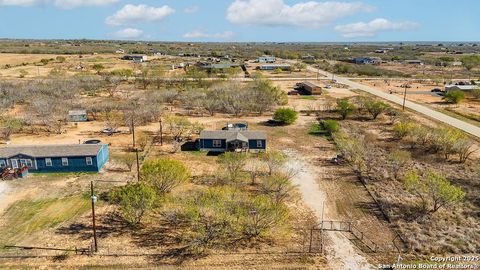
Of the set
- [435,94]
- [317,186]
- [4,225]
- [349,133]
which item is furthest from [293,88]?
[4,225]

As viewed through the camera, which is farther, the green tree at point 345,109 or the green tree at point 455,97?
the green tree at point 455,97

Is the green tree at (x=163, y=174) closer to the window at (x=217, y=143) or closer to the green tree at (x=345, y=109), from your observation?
the window at (x=217, y=143)

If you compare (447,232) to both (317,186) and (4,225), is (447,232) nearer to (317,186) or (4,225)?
(317,186)

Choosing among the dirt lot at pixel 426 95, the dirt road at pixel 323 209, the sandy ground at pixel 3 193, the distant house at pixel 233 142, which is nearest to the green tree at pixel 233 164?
the dirt road at pixel 323 209

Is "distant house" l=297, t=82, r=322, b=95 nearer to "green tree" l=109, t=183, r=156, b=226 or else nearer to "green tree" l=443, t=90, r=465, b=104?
"green tree" l=443, t=90, r=465, b=104

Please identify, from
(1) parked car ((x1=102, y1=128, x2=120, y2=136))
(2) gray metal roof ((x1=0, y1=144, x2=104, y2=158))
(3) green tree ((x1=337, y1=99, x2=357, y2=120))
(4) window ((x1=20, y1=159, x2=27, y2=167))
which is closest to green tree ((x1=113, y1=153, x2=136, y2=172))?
(2) gray metal roof ((x1=0, y1=144, x2=104, y2=158))

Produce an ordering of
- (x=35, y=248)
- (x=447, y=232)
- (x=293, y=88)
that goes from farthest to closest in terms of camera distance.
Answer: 1. (x=293, y=88)
2. (x=447, y=232)
3. (x=35, y=248)

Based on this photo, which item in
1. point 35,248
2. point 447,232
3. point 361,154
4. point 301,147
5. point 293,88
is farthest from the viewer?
point 293,88
